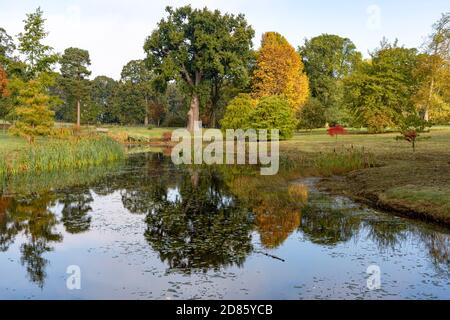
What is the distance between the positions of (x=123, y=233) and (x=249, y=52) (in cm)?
5364

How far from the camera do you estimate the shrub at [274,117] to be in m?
44.3

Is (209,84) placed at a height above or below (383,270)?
above

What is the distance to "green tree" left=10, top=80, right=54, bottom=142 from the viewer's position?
113 feet

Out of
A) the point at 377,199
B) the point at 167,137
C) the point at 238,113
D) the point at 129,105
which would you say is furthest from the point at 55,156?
the point at 129,105

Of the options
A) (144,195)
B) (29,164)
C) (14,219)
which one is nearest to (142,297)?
(14,219)

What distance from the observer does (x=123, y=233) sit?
11891 millimetres

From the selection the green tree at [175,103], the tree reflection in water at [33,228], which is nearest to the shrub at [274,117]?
the tree reflection in water at [33,228]

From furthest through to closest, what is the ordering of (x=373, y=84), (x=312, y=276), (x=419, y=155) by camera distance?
(x=373, y=84) < (x=419, y=155) < (x=312, y=276)

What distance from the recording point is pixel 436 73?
154 feet

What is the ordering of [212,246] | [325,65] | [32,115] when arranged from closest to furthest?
[212,246], [32,115], [325,65]

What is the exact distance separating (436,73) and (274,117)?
17.1m

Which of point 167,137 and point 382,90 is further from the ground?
point 382,90

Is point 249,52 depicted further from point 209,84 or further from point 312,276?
point 312,276

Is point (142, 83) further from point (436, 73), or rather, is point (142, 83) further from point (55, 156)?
point (55, 156)
